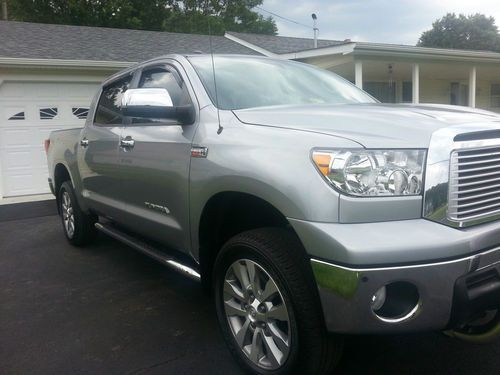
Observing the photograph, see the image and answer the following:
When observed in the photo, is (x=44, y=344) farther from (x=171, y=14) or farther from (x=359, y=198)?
(x=171, y=14)

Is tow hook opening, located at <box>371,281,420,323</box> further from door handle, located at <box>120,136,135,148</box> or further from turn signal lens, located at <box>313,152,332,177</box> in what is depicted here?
door handle, located at <box>120,136,135,148</box>

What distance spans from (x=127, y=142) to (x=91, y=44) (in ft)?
A: 31.3

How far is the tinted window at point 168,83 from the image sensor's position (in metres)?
3.39

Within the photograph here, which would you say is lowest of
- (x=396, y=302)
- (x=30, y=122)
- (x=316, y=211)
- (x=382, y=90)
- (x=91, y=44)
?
(x=396, y=302)

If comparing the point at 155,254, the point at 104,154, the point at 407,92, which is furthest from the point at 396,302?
the point at 407,92

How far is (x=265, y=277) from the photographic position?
2.56 metres

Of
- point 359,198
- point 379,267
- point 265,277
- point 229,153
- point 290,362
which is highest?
point 229,153

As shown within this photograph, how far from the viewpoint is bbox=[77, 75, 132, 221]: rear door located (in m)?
4.17

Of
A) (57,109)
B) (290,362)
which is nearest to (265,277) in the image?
(290,362)

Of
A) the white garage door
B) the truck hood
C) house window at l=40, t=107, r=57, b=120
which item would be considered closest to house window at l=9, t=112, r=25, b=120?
the white garage door

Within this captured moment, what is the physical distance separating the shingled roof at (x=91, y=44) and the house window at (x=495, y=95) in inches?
431

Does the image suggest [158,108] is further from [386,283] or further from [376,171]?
[386,283]

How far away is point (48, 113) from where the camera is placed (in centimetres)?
1045

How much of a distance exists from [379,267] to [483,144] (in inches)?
33.3
